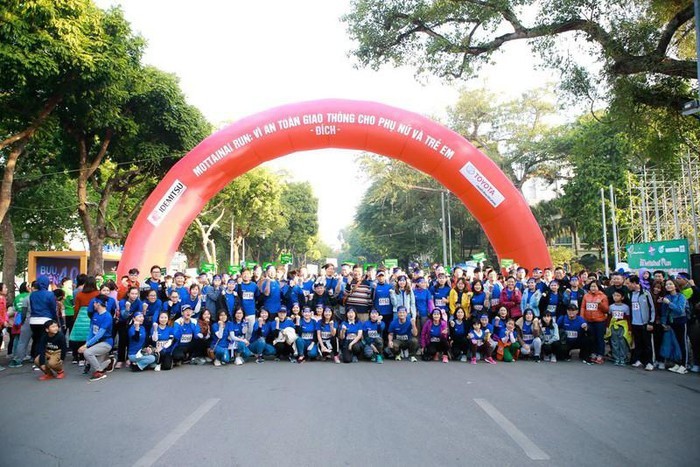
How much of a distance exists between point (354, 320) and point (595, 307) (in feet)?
13.8

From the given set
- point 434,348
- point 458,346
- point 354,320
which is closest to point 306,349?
point 354,320

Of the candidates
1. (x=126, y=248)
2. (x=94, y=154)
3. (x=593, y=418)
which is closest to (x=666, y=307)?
(x=593, y=418)

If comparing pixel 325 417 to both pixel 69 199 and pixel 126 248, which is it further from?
pixel 69 199

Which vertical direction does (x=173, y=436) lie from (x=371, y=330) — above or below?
below

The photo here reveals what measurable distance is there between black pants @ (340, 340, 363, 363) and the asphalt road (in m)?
0.97

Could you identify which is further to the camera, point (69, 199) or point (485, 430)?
point (69, 199)

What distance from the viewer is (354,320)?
9227 millimetres

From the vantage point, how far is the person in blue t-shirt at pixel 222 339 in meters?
8.87

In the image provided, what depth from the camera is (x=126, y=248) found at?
12484 mm

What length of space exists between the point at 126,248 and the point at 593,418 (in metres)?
10.8

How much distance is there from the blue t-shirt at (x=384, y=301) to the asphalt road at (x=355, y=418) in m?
1.94

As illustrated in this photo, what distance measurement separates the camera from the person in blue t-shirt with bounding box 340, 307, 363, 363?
29.3ft

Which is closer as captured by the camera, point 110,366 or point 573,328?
point 110,366

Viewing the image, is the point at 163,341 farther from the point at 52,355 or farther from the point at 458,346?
the point at 458,346
